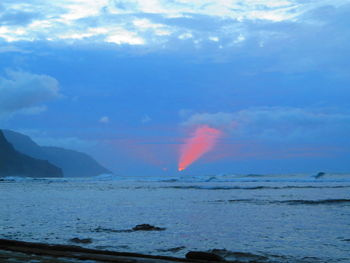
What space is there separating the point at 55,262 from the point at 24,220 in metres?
10.5

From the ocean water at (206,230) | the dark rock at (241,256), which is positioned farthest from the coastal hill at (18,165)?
the dark rock at (241,256)

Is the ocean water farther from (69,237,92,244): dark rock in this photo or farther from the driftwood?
the driftwood

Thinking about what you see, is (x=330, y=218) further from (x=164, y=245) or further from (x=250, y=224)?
(x=164, y=245)

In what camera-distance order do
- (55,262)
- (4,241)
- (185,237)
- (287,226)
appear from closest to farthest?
(55,262) → (4,241) → (185,237) → (287,226)

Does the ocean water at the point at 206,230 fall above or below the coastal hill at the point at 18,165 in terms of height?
below

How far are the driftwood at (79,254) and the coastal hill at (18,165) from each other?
155903 millimetres

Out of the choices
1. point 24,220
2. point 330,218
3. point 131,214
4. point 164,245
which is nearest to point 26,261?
point 164,245

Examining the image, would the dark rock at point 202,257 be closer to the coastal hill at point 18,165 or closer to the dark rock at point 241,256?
the dark rock at point 241,256

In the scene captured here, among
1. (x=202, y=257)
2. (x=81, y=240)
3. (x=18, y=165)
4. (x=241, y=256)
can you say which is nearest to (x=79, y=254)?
(x=202, y=257)

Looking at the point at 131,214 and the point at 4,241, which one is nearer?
the point at 4,241

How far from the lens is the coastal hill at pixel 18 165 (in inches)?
6388

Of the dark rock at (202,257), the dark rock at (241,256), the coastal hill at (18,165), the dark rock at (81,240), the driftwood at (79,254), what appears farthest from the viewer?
the coastal hill at (18,165)

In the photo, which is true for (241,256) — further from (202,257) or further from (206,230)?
(206,230)

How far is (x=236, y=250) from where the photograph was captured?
11570mm
